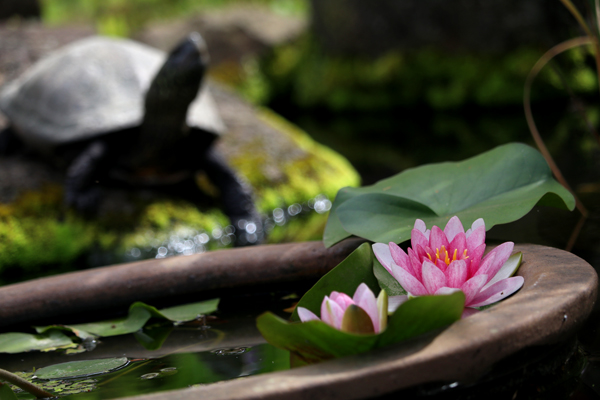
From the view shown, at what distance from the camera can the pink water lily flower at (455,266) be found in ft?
1.77

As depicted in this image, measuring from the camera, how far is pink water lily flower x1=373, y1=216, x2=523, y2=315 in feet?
1.77

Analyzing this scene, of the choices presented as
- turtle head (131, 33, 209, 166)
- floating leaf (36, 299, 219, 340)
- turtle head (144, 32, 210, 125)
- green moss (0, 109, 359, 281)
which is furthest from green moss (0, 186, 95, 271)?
floating leaf (36, 299, 219, 340)

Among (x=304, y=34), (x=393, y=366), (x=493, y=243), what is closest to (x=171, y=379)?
(x=393, y=366)

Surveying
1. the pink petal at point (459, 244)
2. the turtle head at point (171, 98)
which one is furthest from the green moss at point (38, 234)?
the pink petal at point (459, 244)

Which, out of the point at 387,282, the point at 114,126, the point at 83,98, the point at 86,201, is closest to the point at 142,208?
the point at 86,201

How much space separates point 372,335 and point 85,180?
1.67 metres

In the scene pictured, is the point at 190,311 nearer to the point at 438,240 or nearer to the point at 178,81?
the point at 438,240

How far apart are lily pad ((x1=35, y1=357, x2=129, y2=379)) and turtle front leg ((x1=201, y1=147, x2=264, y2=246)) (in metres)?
1.36

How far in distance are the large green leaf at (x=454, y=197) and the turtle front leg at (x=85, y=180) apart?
4.31 ft

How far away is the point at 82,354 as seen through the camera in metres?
0.73

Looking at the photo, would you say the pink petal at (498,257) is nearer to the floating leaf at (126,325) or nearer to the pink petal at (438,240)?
the pink petal at (438,240)

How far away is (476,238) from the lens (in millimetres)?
581

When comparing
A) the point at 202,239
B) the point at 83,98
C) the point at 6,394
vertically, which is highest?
the point at 83,98

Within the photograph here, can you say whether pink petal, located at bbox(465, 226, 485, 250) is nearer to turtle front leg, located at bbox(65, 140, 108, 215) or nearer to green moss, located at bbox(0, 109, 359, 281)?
green moss, located at bbox(0, 109, 359, 281)
